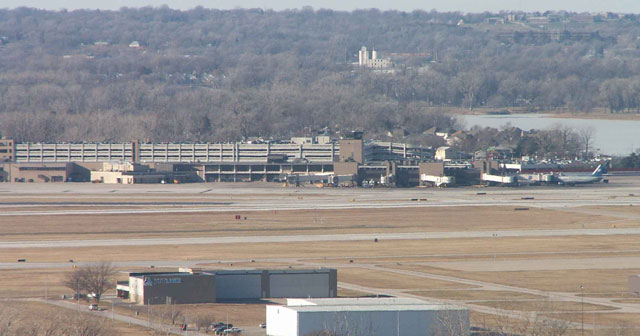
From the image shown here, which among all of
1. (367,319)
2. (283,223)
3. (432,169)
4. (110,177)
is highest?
(432,169)

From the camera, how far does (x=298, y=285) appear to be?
6128cm

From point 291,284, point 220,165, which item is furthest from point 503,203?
point 291,284

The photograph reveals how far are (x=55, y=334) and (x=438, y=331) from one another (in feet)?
50.5

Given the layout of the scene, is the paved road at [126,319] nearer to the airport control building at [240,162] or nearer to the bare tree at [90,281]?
the bare tree at [90,281]

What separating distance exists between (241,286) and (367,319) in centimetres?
1328

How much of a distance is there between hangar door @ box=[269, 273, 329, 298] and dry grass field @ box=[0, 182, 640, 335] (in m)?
1.55

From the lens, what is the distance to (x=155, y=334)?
4891 centimetres

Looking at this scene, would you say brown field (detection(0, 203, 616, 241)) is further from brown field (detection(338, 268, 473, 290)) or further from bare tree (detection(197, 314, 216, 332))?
bare tree (detection(197, 314, 216, 332))

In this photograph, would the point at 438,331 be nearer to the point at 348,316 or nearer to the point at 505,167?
the point at 348,316

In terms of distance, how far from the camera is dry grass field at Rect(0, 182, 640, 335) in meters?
58.8

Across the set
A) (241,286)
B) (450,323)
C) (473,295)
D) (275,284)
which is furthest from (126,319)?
(473,295)

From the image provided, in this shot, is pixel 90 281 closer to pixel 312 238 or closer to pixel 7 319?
pixel 7 319

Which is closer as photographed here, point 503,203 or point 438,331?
point 438,331

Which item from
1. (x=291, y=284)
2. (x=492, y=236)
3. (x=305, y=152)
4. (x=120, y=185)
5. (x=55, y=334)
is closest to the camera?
(x=55, y=334)
